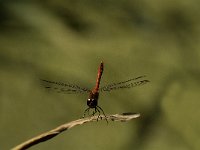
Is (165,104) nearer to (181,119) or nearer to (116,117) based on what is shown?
(181,119)

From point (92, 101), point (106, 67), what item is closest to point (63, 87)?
point (106, 67)

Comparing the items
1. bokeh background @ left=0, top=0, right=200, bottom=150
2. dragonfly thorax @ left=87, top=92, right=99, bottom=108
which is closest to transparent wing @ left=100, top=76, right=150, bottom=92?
bokeh background @ left=0, top=0, right=200, bottom=150

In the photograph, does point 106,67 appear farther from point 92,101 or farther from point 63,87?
point 92,101

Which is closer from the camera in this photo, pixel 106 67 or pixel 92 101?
pixel 92 101

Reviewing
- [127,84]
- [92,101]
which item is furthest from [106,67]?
[92,101]

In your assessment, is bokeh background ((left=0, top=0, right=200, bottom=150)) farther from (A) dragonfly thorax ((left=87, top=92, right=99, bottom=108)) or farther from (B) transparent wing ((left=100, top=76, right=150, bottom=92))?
(A) dragonfly thorax ((left=87, top=92, right=99, bottom=108))

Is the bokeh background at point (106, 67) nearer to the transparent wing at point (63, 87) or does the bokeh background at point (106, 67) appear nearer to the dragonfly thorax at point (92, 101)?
the transparent wing at point (63, 87)

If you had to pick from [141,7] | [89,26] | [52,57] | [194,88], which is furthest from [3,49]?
[194,88]
